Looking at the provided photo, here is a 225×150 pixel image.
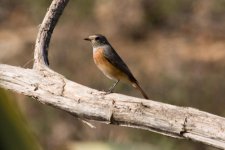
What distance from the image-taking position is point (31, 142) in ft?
4.23

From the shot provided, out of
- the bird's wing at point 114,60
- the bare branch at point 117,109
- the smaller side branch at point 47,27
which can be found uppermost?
the bird's wing at point 114,60

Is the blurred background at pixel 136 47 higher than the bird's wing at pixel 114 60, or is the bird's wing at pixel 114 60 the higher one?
the blurred background at pixel 136 47

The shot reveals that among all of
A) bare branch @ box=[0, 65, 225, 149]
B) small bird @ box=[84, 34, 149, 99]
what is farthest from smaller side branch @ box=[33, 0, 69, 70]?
small bird @ box=[84, 34, 149, 99]

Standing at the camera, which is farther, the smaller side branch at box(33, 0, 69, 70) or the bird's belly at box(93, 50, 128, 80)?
the bird's belly at box(93, 50, 128, 80)

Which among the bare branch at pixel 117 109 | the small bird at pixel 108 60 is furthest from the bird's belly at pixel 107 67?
the bare branch at pixel 117 109

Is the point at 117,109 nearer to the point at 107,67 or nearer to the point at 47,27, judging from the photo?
the point at 47,27

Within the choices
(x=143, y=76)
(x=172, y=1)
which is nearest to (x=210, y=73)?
(x=143, y=76)

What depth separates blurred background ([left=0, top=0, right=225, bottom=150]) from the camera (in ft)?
34.9

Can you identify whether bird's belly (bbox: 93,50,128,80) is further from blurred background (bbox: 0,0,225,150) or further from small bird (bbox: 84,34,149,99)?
blurred background (bbox: 0,0,225,150)

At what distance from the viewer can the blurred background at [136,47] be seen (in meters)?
10.6

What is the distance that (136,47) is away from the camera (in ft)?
47.1

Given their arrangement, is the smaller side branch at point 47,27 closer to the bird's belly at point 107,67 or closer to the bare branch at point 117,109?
the bare branch at point 117,109

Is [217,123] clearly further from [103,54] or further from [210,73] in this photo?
[210,73]

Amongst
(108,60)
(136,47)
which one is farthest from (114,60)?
(136,47)
